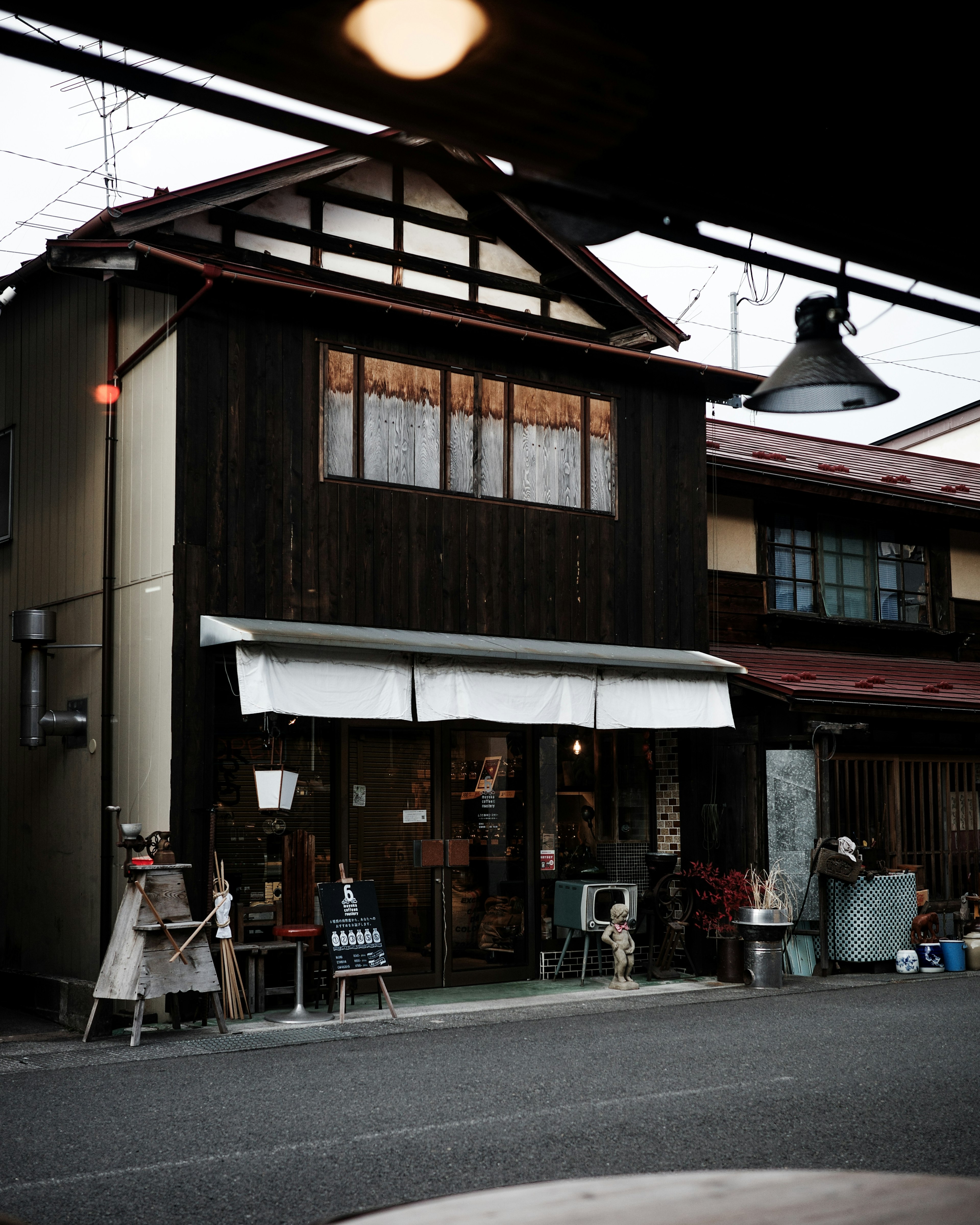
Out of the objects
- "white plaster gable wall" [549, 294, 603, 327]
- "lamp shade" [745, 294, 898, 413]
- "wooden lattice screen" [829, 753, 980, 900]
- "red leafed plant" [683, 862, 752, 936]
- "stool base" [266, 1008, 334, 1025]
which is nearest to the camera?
"lamp shade" [745, 294, 898, 413]

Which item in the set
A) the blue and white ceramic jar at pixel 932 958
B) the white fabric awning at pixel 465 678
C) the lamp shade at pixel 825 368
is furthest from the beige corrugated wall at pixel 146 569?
the blue and white ceramic jar at pixel 932 958

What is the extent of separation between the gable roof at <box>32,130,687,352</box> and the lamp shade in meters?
5.97

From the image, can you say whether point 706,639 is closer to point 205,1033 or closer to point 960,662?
point 960,662

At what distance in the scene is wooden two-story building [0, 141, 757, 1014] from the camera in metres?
10.9

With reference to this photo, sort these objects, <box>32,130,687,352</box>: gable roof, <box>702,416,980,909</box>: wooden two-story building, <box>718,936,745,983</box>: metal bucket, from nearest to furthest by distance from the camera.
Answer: <box>32,130,687,352</box>: gable roof < <box>718,936,745,983</box>: metal bucket < <box>702,416,980,909</box>: wooden two-story building

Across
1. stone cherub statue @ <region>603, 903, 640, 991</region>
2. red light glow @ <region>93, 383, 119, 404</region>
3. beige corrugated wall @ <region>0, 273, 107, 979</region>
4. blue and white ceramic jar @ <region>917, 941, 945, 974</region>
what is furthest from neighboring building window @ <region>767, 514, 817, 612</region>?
beige corrugated wall @ <region>0, 273, 107, 979</region>

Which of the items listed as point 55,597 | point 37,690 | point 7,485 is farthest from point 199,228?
point 37,690

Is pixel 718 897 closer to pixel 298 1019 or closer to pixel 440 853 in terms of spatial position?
pixel 440 853

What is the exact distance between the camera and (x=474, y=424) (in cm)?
1255

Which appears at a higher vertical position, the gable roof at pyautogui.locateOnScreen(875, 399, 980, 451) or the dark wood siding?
the gable roof at pyautogui.locateOnScreen(875, 399, 980, 451)

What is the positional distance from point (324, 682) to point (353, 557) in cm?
150

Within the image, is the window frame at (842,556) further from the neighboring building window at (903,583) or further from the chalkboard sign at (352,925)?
the chalkboard sign at (352,925)

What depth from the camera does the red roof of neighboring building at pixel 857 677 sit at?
1357 cm

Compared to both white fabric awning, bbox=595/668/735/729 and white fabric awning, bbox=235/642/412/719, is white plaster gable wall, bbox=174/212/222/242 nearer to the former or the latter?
white fabric awning, bbox=235/642/412/719
